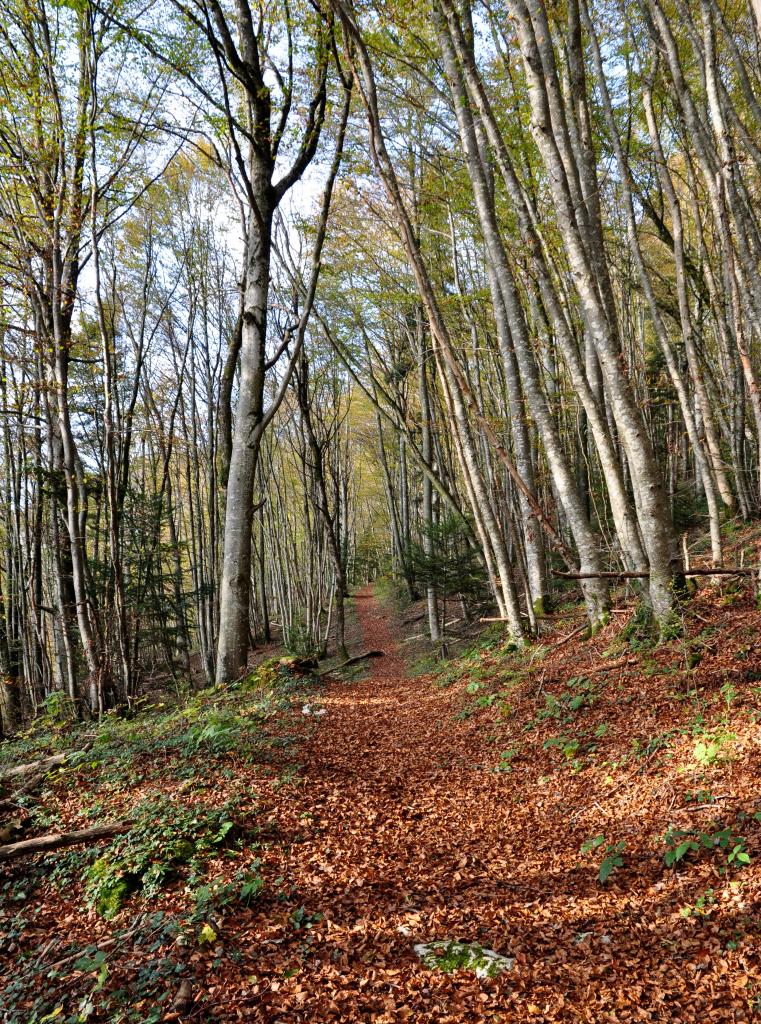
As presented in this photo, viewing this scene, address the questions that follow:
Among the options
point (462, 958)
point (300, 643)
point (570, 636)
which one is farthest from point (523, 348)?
point (300, 643)

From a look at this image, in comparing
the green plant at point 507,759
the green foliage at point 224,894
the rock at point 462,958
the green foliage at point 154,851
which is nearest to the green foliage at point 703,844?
the rock at point 462,958

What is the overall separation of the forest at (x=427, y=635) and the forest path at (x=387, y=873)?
24 mm

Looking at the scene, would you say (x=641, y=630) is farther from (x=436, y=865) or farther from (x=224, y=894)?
(x=224, y=894)

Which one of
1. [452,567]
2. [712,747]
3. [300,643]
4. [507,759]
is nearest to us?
[712,747]

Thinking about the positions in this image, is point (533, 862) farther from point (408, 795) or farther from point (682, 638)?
point (682, 638)

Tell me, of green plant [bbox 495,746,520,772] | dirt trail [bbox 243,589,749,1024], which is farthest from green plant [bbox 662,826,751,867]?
green plant [bbox 495,746,520,772]

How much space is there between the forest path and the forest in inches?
0.9

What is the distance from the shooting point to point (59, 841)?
331 centimetres

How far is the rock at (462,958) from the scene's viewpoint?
7.64 ft

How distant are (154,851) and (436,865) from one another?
1707mm

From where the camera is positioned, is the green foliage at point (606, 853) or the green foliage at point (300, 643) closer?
the green foliage at point (606, 853)

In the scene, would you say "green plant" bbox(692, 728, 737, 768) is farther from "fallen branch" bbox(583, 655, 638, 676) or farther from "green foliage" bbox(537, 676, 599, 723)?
"fallen branch" bbox(583, 655, 638, 676)

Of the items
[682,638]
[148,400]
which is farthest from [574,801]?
[148,400]

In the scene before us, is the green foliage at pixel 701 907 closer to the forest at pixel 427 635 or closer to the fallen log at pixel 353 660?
the forest at pixel 427 635
